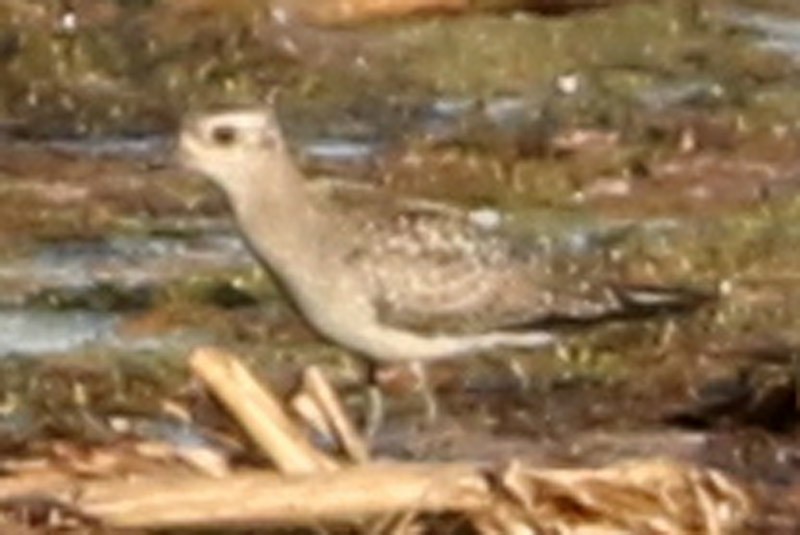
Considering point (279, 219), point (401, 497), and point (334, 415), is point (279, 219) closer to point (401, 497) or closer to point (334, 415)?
point (334, 415)

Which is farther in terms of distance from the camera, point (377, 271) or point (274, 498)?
point (377, 271)

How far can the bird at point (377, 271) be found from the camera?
9.95 metres

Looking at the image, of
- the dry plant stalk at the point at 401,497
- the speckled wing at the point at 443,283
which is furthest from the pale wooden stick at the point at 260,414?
the speckled wing at the point at 443,283

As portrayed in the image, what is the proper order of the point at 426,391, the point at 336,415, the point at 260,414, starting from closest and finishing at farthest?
the point at 260,414 → the point at 336,415 → the point at 426,391

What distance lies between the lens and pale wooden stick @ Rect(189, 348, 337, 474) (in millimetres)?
7984

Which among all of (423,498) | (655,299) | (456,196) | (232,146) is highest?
(423,498)

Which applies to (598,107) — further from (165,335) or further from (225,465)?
(225,465)

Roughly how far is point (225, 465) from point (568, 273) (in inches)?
95.6

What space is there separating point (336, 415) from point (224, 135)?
65.7 inches

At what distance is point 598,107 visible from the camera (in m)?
15.3

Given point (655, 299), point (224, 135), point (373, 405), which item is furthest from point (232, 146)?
point (655, 299)

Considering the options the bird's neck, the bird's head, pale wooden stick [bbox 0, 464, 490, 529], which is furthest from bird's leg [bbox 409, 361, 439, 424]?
pale wooden stick [bbox 0, 464, 490, 529]

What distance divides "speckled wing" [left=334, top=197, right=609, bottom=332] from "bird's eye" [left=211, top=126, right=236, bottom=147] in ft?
1.36

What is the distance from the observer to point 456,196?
1357cm
